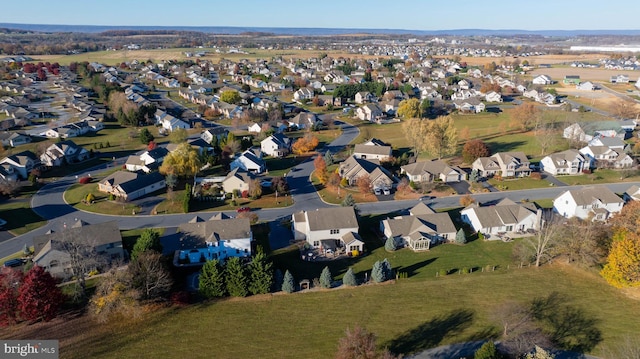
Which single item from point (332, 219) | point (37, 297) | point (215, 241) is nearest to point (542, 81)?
point (332, 219)

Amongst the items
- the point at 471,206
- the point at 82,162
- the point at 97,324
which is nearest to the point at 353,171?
the point at 471,206

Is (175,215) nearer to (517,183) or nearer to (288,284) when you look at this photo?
(288,284)

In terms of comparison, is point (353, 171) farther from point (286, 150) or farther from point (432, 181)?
point (286, 150)

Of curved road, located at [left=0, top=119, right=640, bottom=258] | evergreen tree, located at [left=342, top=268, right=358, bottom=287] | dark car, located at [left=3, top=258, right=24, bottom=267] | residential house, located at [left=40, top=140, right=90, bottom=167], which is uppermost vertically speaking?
residential house, located at [left=40, top=140, right=90, bottom=167]

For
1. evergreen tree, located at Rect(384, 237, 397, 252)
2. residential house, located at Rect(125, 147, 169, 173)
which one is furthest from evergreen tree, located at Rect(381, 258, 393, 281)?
residential house, located at Rect(125, 147, 169, 173)

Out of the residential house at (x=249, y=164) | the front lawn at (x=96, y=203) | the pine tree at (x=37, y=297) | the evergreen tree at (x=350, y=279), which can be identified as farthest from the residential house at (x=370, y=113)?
the pine tree at (x=37, y=297)

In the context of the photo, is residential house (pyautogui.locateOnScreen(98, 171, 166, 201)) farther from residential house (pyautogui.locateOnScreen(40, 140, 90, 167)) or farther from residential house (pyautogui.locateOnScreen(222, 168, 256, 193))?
residential house (pyautogui.locateOnScreen(40, 140, 90, 167))
